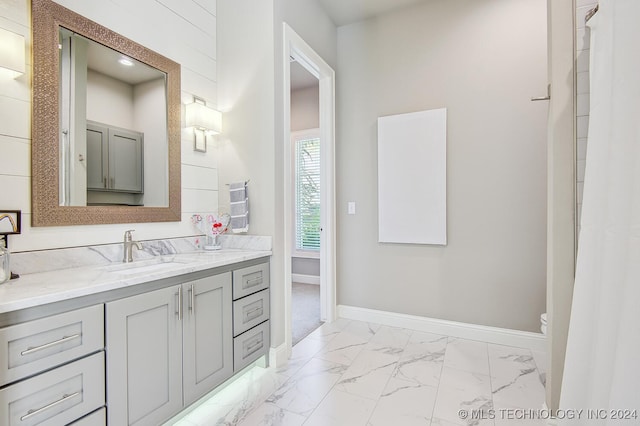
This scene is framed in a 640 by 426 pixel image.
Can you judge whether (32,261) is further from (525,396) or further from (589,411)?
(525,396)

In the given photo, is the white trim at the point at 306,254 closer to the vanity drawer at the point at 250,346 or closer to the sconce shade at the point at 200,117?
the vanity drawer at the point at 250,346

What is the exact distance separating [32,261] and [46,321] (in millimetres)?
563


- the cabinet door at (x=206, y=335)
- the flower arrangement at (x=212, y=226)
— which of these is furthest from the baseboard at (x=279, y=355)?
the flower arrangement at (x=212, y=226)

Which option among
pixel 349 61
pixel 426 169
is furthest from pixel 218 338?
pixel 349 61

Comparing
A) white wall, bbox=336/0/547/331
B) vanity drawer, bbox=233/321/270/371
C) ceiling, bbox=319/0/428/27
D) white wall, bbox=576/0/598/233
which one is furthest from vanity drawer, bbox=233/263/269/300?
ceiling, bbox=319/0/428/27

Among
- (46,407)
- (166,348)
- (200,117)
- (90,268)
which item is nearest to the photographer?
(46,407)

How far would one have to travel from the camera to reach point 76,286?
1146 millimetres

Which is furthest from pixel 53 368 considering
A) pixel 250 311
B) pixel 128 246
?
pixel 250 311

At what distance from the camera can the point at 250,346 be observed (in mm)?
1991

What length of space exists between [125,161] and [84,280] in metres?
0.89

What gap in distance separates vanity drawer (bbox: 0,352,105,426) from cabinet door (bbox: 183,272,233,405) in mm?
428

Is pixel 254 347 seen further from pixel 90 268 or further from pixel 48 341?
pixel 48 341

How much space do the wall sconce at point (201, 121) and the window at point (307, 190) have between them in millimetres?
2276

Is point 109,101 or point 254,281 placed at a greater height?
point 109,101
